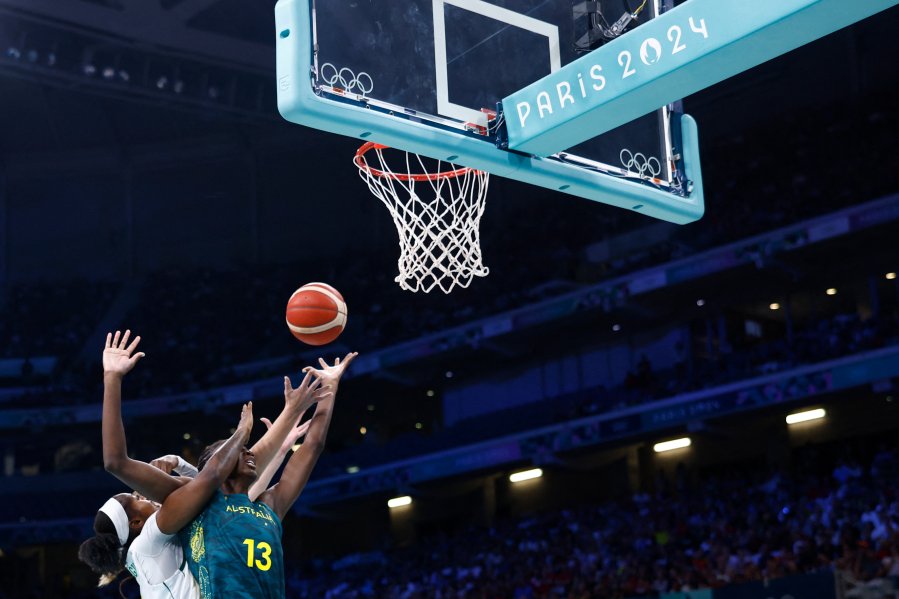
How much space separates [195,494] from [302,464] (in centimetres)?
60

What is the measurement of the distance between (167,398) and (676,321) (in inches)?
433

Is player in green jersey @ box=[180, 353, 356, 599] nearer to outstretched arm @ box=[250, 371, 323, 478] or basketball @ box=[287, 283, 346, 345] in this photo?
outstretched arm @ box=[250, 371, 323, 478]

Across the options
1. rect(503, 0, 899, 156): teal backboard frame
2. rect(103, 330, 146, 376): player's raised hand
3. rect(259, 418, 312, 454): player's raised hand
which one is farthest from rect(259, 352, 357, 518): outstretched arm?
rect(503, 0, 899, 156): teal backboard frame

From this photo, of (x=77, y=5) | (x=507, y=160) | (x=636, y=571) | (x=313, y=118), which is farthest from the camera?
(x=77, y=5)

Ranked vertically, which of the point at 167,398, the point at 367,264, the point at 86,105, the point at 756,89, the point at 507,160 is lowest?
the point at 507,160

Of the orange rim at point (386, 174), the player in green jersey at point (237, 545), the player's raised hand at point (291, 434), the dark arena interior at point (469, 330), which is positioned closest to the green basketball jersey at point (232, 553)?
the player in green jersey at point (237, 545)

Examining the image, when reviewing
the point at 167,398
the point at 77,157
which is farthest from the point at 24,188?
the point at 167,398

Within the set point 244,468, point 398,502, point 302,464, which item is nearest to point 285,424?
point 302,464

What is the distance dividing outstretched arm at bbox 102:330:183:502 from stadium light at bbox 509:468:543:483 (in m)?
20.9

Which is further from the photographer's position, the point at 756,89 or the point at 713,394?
the point at 756,89

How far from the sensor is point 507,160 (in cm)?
542

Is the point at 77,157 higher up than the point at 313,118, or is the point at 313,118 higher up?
the point at 77,157

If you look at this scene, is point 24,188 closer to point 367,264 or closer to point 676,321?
point 367,264

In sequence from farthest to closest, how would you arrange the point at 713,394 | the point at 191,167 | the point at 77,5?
1. the point at 191,167
2. the point at 77,5
3. the point at 713,394
